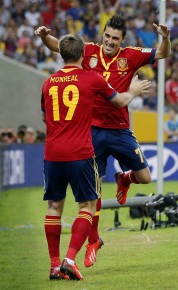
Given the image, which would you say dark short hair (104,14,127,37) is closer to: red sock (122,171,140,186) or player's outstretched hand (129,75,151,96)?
player's outstretched hand (129,75,151,96)

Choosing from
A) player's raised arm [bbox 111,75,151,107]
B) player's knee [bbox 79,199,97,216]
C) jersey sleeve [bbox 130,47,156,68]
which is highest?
jersey sleeve [bbox 130,47,156,68]

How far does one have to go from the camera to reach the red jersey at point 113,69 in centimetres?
1080

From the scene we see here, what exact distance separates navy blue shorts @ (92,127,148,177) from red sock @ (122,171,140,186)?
364 mm

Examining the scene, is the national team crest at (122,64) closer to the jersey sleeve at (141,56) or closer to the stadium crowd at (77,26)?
the jersey sleeve at (141,56)

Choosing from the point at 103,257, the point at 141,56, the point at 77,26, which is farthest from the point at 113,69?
the point at 77,26

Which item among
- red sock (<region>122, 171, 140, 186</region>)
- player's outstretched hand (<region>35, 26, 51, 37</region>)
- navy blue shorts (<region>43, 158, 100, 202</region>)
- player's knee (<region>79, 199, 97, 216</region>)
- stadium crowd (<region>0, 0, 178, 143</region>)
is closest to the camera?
navy blue shorts (<region>43, 158, 100, 202</region>)

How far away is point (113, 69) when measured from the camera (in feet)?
35.4

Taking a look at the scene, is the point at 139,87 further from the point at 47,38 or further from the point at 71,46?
the point at 47,38

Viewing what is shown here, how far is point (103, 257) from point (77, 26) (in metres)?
17.2

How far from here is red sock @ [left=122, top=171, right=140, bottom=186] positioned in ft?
37.7

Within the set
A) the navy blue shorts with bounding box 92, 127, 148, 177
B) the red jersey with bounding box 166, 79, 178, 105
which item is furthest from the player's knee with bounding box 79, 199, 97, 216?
the red jersey with bounding box 166, 79, 178, 105

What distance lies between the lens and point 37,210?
1750 cm

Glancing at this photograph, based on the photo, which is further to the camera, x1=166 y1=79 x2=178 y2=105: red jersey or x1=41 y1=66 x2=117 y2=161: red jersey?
x1=166 y1=79 x2=178 y2=105: red jersey

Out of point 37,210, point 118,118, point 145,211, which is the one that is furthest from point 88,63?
point 37,210
